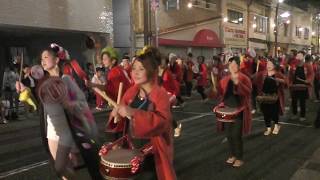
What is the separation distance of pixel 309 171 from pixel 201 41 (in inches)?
894

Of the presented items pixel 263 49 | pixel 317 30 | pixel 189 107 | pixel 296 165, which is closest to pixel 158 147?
pixel 296 165

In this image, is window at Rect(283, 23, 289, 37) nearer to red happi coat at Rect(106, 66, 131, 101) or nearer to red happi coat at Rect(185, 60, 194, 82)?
red happi coat at Rect(185, 60, 194, 82)

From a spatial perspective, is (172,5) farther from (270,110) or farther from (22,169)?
(22,169)

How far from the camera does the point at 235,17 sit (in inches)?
1385

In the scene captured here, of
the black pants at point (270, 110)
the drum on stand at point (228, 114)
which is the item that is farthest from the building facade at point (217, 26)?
the drum on stand at point (228, 114)

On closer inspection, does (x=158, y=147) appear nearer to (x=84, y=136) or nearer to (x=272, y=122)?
(x=84, y=136)

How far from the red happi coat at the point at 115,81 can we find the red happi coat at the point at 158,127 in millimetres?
1966

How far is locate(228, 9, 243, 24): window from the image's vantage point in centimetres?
3399

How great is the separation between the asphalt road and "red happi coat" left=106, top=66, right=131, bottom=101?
152 centimetres

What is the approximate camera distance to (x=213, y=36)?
30.6 meters

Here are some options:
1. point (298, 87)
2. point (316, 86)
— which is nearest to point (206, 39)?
Result: point (316, 86)

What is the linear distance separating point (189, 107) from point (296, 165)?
27.0 feet

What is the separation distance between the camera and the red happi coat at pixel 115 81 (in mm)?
5741

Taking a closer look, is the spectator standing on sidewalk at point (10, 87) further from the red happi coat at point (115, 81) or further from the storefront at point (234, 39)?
the storefront at point (234, 39)
